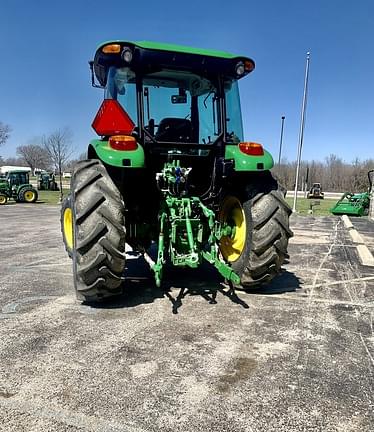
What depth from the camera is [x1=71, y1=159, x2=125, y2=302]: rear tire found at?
3.78m

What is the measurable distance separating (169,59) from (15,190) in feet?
73.7

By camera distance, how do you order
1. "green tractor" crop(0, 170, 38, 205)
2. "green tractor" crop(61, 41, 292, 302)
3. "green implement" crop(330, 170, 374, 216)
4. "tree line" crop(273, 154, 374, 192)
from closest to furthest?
1. "green tractor" crop(61, 41, 292, 302)
2. "green implement" crop(330, 170, 374, 216)
3. "green tractor" crop(0, 170, 38, 205)
4. "tree line" crop(273, 154, 374, 192)

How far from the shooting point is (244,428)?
219 centimetres

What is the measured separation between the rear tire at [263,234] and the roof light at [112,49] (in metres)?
2.07

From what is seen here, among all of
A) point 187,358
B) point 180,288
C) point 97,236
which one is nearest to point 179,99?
point 97,236

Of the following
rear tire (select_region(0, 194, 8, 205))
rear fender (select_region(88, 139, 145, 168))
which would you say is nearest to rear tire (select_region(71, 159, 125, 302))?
rear fender (select_region(88, 139, 145, 168))

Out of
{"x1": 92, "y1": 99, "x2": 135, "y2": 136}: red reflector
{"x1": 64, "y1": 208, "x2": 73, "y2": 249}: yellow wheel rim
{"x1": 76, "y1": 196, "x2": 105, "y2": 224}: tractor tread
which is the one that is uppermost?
{"x1": 92, "y1": 99, "x2": 135, "y2": 136}: red reflector

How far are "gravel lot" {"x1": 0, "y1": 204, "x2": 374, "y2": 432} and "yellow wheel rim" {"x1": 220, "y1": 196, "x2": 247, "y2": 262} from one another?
46 cm

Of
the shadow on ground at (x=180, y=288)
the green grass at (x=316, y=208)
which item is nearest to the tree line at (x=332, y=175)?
the green grass at (x=316, y=208)

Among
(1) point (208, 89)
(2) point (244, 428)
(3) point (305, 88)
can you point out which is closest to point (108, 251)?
(2) point (244, 428)

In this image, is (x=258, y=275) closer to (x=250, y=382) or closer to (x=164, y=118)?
(x=250, y=382)

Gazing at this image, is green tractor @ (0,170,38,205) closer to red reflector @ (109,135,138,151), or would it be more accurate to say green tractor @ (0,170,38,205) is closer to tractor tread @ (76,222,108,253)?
red reflector @ (109,135,138,151)

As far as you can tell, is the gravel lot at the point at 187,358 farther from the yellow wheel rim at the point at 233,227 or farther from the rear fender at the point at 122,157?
the rear fender at the point at 122,157

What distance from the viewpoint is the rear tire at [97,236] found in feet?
12.4
